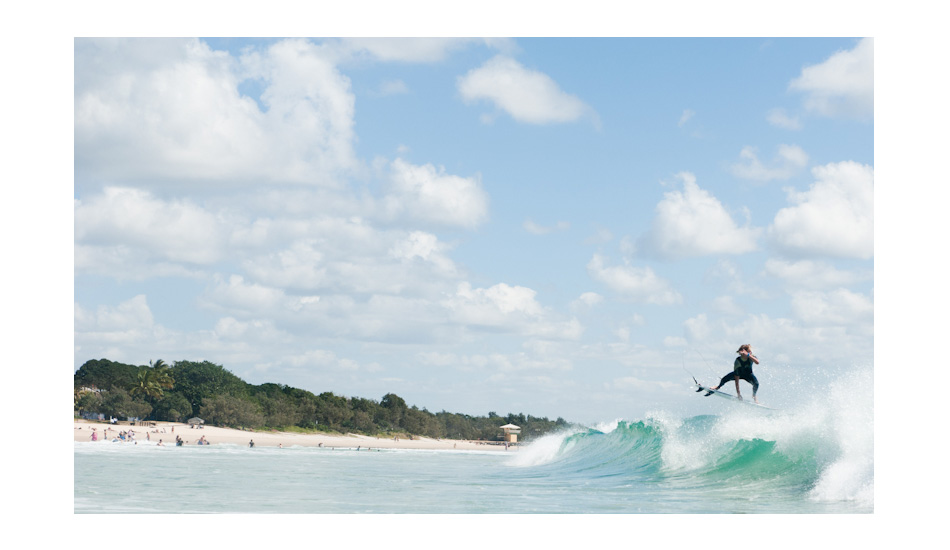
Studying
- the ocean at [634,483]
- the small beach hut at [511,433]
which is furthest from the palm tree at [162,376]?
the ocean at [634,483]

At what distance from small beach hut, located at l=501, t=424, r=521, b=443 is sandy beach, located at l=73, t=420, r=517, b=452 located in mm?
12224

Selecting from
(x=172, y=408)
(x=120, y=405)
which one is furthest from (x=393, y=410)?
(x=120, y=405)

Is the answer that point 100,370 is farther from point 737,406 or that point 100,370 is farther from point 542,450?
point 737,406

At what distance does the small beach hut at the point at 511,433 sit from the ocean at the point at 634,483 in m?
73.4

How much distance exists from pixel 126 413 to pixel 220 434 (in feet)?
24.8

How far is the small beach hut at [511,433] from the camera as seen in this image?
9704 centimetres

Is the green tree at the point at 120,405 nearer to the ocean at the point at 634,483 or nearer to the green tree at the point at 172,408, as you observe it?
the green tree at the point at 172,408

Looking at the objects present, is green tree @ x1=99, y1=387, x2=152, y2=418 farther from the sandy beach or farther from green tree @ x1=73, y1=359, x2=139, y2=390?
green tree @ x1=73, y1=359, x2=139, y2=390

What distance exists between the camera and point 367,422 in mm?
84438

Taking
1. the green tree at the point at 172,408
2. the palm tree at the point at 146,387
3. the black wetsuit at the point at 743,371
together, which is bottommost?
the green tree at the point at 172,408

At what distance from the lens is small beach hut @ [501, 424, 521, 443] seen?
318 feet
